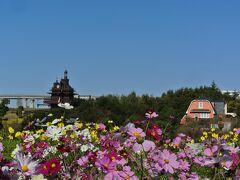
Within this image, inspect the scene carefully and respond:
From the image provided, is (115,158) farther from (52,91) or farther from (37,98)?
(37,98)

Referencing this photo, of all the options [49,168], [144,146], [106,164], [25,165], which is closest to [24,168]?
[25,165]

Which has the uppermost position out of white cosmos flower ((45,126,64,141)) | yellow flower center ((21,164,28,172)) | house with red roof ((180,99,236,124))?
yellow flower center ((21,164,28,172))

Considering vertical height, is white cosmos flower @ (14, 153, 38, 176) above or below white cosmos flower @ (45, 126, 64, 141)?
above

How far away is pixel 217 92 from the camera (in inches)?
1961

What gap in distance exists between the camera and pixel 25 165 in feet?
6.22

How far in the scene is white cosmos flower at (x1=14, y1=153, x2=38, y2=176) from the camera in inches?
73.5

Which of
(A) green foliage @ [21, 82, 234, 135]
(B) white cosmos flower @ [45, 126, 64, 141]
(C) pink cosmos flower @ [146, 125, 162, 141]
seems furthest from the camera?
(A) green foliage @ [21, 82, 234, 135]

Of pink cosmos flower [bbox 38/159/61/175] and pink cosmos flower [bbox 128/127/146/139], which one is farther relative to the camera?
pink cosmos flower [bbox 128/127/146/139]

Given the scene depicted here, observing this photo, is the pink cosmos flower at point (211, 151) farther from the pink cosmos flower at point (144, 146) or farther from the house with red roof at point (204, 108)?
the house with red roof at point (204, 108)

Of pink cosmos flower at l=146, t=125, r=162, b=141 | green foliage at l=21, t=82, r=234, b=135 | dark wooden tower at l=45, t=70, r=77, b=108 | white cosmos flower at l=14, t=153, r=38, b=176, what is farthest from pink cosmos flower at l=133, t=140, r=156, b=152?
dark wooden tower at l=45, t=70, r=77, b=108

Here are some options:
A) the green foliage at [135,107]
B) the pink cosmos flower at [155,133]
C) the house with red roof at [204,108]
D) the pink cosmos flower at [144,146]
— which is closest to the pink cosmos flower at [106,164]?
the pink cosmos flower at [144,146]

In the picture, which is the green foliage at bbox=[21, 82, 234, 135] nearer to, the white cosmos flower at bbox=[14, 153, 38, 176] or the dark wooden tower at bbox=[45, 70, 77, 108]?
the dark wooden tower at bbox=[45, 70, 77, 108]

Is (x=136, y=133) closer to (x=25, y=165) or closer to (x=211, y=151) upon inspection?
(x=211, y=151)

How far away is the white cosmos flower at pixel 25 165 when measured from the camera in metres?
1.87
